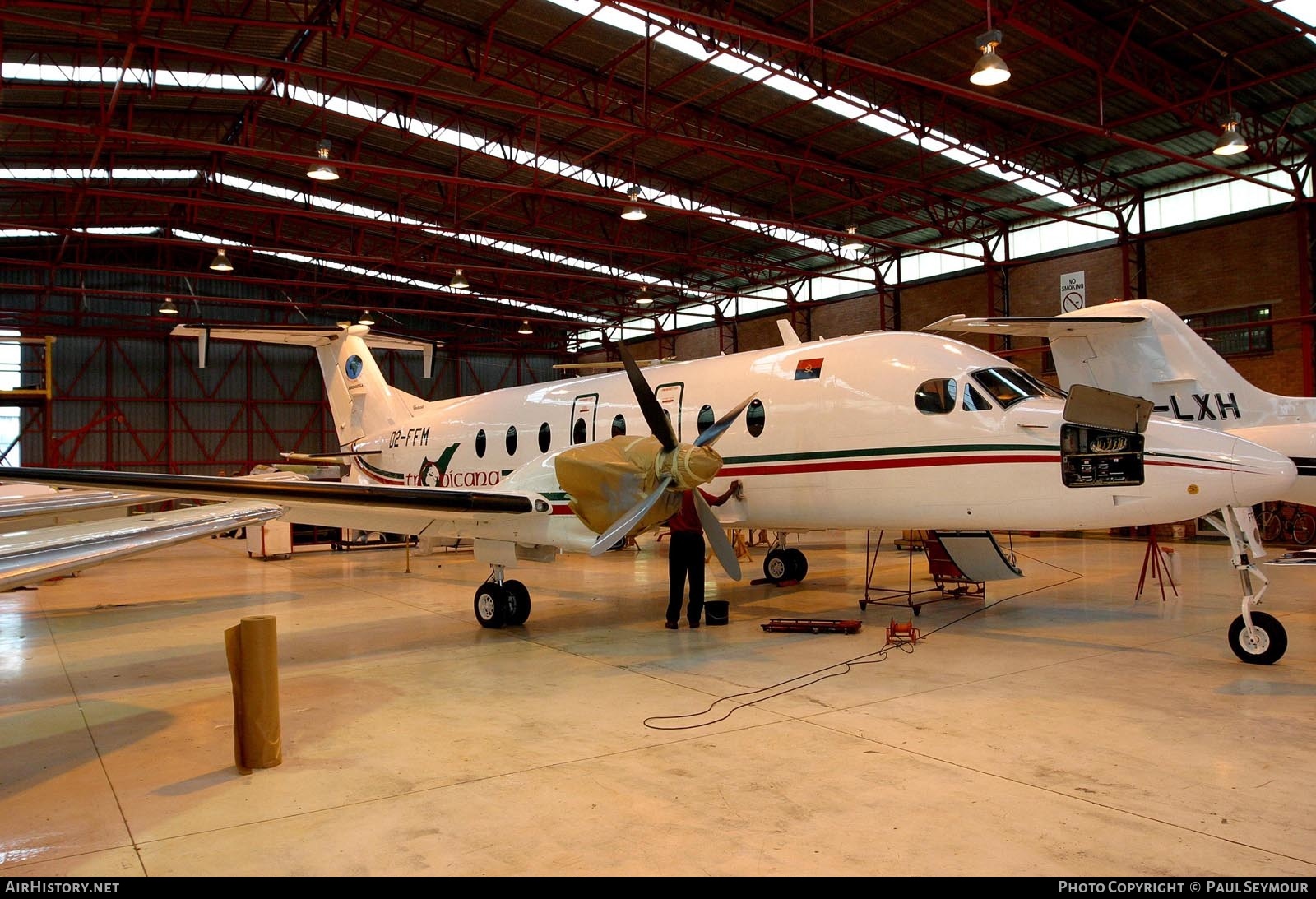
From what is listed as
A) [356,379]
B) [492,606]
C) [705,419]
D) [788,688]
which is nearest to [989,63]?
[705,419]

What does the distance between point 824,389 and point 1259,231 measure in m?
20.6

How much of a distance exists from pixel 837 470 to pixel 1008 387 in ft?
7.47

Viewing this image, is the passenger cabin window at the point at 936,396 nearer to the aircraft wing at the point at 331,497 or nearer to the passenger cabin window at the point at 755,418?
the passenger cabin window at the point at 755,418

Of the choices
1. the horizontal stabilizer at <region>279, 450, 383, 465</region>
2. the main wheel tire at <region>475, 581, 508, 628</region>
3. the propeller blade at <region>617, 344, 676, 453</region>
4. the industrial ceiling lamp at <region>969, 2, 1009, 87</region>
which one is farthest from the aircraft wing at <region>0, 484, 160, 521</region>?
the industrial ceiling lamp at <region>969, 2, 1009, 87</region>

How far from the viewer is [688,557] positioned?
442 inches

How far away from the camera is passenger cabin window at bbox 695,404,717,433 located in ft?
40.2

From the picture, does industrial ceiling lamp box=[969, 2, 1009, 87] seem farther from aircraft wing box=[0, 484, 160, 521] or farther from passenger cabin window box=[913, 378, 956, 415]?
aircraft wing box=[0, 484, 160, 521]

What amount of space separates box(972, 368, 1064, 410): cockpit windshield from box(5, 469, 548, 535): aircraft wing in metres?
5.62

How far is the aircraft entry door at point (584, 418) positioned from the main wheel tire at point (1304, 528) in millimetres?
19550

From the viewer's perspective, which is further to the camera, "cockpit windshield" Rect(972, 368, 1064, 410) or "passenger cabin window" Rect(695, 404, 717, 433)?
"passenger cabin window" Rect(695, 404, 717, 433)

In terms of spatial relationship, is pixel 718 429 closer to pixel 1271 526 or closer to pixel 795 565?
pixel 795 565

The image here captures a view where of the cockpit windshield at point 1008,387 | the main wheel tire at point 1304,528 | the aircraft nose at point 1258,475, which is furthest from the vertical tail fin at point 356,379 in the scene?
the main wheel tire at point 1304,528

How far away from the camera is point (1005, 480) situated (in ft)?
31.4

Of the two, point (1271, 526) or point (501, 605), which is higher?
point (501, 605)
